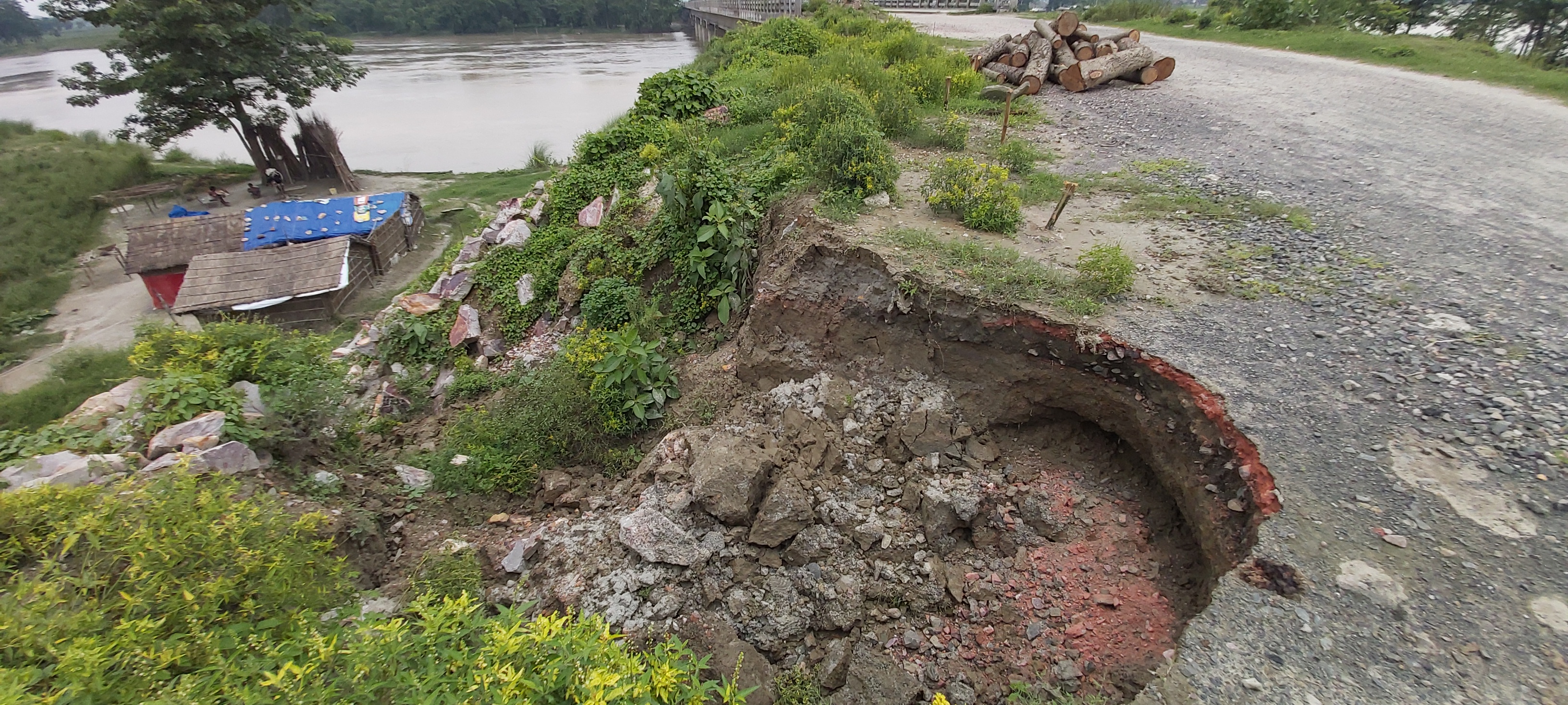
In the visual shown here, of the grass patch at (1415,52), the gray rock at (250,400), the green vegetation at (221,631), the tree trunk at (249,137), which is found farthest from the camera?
the tree trunk at (249,137)

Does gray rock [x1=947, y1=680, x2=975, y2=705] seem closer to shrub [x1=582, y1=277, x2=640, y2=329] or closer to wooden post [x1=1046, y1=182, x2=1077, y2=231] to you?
wooden post [x1=1046, y1=182, x2=1077, y2=231]

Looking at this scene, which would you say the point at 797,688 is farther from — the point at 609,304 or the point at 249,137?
the point at 249,137

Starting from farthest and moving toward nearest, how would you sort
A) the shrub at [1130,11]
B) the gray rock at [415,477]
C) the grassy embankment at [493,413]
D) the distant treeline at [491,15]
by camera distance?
the distant treeline at [491,15] < the shrub at [1130,11] < the gray rock at [415,477] < the grassy embankment at [493,413]

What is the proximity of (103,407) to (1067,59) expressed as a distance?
581 inches

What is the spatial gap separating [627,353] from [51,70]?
68.3 meters

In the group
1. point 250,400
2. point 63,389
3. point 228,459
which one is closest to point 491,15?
point 63,389

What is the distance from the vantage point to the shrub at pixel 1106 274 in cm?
538

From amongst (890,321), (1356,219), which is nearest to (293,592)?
(890,321)

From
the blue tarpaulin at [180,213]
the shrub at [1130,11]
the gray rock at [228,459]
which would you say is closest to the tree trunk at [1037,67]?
the shrub at [1130,11]

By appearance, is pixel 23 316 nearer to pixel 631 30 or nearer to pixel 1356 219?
pixel 1356 219

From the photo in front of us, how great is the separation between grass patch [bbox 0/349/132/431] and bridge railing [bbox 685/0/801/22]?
1836 cm

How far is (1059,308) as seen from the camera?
5.24 m

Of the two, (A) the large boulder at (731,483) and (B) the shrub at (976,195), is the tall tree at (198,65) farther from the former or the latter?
(A) the large boulder at (731,483)

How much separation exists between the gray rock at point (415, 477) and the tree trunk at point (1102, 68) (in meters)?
12.4
